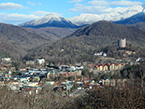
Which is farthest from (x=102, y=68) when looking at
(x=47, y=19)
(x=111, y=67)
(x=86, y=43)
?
(x=47, y=19)

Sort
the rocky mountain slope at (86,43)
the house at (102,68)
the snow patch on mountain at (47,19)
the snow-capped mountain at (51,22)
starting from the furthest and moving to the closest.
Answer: the snow patch on mountain at (47,19) → the snow-capped mountain at (51,22) → the rocky mountain slope at (86,43) → the house at (102,68)

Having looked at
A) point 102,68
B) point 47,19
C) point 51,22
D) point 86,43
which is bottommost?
point 102,68

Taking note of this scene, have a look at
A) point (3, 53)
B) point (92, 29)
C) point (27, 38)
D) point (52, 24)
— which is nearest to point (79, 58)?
point (3, 53)

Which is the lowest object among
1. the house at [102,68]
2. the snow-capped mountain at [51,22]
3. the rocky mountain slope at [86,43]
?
the house at [102,68]

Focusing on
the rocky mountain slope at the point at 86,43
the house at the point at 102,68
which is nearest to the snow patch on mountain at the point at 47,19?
the rocky mountain slope at the point at 86,43

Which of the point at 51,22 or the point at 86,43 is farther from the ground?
the point at 51,22

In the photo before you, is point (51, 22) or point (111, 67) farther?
point (51, 22)

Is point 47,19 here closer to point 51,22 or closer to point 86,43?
point 51,22

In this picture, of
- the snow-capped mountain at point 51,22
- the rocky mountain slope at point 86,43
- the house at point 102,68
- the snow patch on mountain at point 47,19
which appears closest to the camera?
the house at point 102,68

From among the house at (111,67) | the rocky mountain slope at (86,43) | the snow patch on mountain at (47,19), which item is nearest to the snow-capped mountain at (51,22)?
the snow patch on mountain at (47,19)

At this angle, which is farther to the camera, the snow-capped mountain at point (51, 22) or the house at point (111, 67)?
the snow-capped mountain at point (51, 22)

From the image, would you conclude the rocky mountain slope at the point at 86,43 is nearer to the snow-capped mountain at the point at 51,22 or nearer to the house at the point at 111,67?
the house at the point at 111,67

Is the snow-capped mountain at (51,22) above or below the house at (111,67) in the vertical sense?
above
